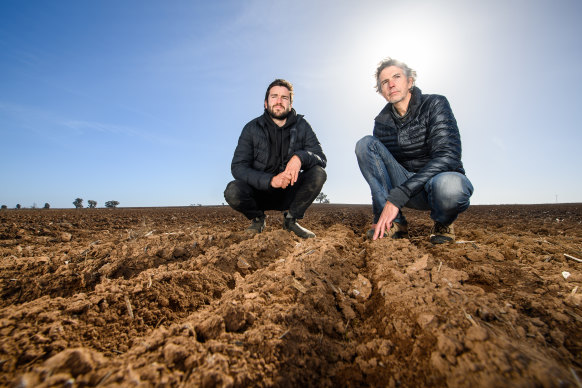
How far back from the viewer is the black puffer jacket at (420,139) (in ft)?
9.52

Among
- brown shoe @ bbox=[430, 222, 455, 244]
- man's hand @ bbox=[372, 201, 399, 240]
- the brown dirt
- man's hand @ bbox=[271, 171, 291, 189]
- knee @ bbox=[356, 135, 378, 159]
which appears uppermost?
knee @ bbox=[356, 135, 378, 159]

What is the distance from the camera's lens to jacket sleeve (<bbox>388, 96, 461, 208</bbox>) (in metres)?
A: 2.94

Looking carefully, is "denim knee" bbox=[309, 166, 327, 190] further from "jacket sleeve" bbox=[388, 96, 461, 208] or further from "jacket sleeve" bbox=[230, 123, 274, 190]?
"jacket sleeve" bbox=[388, 96, 461, 208]

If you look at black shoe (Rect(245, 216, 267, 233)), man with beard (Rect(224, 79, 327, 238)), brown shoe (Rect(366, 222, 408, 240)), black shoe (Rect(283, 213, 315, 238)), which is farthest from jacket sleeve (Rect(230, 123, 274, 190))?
brown shoe (Rect(366, 222, 408, 240))

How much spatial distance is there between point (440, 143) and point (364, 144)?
3.23 feet

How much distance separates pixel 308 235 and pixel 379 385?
9.00 feet

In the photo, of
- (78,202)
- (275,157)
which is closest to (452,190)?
(275,157)

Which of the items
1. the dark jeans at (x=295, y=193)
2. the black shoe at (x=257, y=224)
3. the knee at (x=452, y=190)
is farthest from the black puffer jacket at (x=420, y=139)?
the black shoe at (x=257, y=224)

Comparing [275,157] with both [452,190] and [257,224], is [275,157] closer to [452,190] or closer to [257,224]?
[257,224]

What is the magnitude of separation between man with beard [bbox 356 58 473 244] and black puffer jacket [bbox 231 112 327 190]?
791mm

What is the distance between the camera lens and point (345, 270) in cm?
241

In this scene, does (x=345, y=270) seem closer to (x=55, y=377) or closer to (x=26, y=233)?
(x=55, y=377)

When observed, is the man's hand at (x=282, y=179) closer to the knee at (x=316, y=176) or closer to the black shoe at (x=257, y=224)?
the knee at (x=316, y=176)

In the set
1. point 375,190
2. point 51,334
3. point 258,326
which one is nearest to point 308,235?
point 375,190
